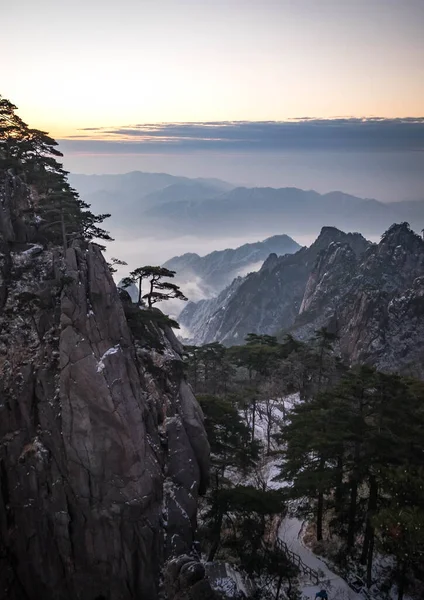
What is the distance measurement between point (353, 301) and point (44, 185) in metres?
83.6

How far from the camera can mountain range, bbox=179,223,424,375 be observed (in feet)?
290

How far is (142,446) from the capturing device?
25.8 meters

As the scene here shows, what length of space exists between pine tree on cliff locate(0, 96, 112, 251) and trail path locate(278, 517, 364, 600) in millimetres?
24327

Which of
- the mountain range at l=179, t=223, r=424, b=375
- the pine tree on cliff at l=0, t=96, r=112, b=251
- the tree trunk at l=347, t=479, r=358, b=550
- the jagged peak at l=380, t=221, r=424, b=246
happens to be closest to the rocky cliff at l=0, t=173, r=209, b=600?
the pine tree on cliff at l=0, t=96, r=112, b=251

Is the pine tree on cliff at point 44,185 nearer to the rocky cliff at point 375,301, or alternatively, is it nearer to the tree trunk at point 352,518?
the tree trunk at point 352,518

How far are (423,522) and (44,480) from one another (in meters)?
19.3

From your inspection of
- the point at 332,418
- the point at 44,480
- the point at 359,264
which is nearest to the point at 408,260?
the point at 359,264

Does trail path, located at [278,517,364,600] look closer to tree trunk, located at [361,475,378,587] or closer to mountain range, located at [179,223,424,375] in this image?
tree trunk, located at [361,475,378,587]

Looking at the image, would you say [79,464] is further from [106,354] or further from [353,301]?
[353,301]

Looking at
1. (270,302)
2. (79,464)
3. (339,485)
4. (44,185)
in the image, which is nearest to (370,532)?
(339,485)

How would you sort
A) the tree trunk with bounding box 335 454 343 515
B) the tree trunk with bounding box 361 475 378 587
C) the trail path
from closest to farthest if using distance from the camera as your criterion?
the tree trunk with bounding box 361 475 378 587 → the trail path → the tree trunk with bounding box 335 454 343 515

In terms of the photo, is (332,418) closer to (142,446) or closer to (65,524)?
(142,446)

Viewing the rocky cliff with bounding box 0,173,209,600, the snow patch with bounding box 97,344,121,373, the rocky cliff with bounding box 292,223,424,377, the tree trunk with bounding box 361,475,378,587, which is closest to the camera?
the tree trunk with bounding box 361,475,378,587

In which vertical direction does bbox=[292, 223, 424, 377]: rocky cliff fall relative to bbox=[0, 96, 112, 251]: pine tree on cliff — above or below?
below
